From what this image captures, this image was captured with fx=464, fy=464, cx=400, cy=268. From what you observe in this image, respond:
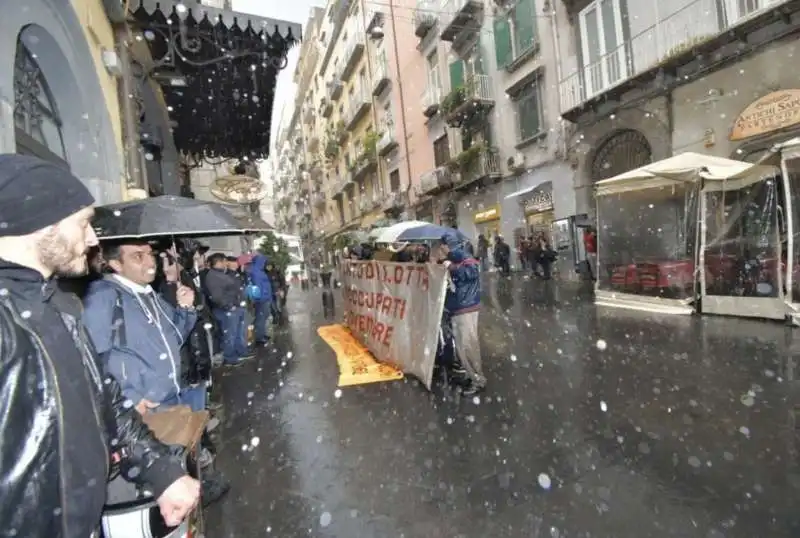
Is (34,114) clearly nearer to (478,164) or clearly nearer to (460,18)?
(478,164)

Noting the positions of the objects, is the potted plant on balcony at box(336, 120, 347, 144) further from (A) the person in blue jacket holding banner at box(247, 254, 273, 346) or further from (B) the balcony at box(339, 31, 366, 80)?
(A) the person in blue jacket holding banner at box(247, 254, 273, 346)

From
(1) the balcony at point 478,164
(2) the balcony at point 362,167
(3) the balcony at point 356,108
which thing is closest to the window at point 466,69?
(1) the balcony at point 478,164

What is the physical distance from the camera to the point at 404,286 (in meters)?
6.22

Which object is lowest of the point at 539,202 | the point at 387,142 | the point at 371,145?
the point at 539,202

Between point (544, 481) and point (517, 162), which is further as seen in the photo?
point (517, 162)

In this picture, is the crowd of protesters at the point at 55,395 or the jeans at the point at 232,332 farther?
the jeans at the point at 232,332

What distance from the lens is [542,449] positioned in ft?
11.9

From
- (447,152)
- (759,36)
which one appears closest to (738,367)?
(759,36)

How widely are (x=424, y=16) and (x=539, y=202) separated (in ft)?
39.5

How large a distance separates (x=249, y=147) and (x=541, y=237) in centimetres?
1043

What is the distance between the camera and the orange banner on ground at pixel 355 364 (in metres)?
5.96

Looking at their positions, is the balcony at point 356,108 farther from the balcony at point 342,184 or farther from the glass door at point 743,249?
the glass door at point 743,249

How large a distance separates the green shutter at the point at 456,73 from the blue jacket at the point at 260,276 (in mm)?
15840

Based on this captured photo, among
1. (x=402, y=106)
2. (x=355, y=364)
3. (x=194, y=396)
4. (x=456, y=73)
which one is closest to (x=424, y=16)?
(x=456, y=73)
